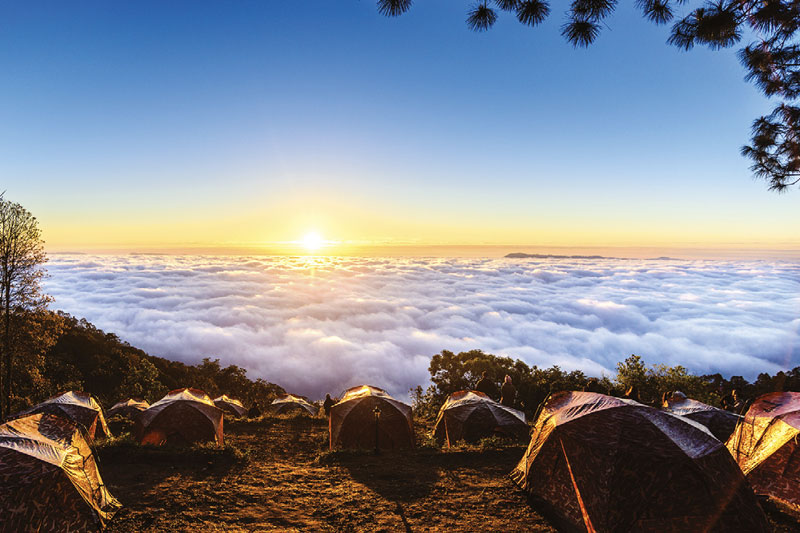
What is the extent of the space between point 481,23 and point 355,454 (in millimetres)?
15796

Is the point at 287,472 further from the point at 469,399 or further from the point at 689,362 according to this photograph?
the point at 689,362

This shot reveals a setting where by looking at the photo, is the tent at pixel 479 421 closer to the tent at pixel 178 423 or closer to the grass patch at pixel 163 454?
the grass patch at pixel 163 454

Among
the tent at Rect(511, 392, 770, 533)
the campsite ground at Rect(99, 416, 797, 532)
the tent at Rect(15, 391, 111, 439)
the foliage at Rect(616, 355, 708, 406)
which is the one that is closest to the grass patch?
the campsite ground at Rect(99, 416, 797, 532)

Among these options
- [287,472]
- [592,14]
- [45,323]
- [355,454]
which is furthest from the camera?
[45,323]

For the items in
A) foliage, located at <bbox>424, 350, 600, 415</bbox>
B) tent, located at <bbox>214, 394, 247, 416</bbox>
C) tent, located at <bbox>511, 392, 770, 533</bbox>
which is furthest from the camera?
tent, located at <bbox>214, 394, 247, 416</bbox>

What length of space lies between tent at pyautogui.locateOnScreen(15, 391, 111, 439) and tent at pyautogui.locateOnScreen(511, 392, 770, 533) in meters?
20.5

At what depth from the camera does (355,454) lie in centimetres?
1569

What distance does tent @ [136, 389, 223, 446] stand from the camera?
16.9 meters

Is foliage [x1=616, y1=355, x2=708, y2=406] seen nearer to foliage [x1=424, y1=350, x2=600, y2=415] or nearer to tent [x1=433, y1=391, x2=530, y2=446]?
foliage [x1=424, y1=350, x2=600, y2=415]

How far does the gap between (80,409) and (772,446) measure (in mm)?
27270

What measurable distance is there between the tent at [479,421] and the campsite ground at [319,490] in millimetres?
1543

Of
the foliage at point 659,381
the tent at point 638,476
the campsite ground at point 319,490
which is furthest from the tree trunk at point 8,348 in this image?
the foliage at point 659,381

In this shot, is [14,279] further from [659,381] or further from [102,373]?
[659,381]

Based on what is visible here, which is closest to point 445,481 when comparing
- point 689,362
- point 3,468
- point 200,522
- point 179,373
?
point 200,522
